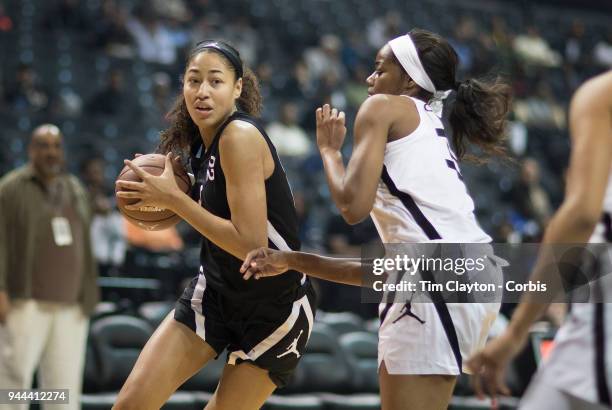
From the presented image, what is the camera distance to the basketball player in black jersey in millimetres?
3678

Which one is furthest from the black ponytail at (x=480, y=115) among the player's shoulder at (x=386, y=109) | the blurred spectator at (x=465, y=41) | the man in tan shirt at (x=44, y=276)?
the blurred spectator at (x=465, y=41)

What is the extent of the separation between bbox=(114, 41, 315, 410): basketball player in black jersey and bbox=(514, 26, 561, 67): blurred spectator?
14.6m

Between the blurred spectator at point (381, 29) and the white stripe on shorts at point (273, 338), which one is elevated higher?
the blurred spectator at point (381, 29)

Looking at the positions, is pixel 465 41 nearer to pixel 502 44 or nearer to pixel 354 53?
pixel 502 44

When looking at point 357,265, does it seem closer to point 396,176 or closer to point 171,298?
point 396,176

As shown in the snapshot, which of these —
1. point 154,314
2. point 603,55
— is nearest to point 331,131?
point 154,314

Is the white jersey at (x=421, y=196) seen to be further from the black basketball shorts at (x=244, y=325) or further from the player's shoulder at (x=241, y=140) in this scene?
the black basketball shorts at (x=244, y=325)

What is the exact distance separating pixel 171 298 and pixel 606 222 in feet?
20.9

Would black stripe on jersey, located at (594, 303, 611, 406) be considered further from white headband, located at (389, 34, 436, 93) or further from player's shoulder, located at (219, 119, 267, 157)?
player's shoulder, located at (219, 119, 267, 157)

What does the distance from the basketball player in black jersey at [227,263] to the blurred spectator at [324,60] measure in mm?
11201

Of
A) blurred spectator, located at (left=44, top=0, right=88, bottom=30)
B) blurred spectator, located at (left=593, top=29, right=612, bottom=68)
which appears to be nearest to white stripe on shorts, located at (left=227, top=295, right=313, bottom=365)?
blurred spectator, located at (left=44, top=0, right=88, bottom=30)

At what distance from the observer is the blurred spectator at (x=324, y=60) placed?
15.1 metres

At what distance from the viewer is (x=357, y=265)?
144 inches

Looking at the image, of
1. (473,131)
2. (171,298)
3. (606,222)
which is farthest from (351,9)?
(606,222)
